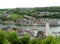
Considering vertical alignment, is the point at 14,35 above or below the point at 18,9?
above

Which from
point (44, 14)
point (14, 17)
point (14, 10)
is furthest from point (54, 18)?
point (14, 10)

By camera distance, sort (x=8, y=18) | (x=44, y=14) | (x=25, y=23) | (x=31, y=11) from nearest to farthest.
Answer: (x=25, y=23), (x=8, y=18), (x=44, y=14), (x=31, y=11)

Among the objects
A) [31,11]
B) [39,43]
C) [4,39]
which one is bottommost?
[31,11]

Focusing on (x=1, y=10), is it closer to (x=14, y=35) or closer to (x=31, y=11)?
(x=31, y=11)

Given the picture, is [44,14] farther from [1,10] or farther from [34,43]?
[34,43]

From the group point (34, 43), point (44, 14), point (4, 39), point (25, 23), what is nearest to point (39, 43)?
point (34, 43)

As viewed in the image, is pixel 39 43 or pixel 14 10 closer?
pixel 39 43

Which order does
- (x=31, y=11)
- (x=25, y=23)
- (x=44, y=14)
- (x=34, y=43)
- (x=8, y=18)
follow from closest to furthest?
(x=34, y=43)
(x=25, y=23)
(x=8, y=18)
(x=44, y=14)
(x=31, y=11)

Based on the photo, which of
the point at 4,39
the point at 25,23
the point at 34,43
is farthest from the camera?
the point at 25,23

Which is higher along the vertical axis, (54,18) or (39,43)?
(39,43)
